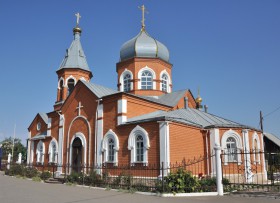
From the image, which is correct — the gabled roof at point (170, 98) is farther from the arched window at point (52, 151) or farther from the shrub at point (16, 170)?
the shrub at point (16, 170)

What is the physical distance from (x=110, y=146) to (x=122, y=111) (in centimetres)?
218

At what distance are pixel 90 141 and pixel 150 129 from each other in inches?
189

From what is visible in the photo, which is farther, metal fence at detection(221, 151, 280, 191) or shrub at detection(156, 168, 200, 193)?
metal fence at detection(221, 151, 280, 191)

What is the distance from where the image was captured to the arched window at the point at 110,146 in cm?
1500

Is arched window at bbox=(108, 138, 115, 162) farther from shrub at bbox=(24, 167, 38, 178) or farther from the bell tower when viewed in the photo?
the bell tower

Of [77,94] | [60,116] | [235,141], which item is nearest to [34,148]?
[60,116]

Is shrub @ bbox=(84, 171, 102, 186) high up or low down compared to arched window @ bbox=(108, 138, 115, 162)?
down

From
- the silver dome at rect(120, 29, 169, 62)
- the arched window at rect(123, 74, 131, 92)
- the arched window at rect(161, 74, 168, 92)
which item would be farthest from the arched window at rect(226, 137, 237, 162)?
the silver dome at rect(120, 29, 169, 62)

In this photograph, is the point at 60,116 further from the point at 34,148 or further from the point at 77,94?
the point at 34,148

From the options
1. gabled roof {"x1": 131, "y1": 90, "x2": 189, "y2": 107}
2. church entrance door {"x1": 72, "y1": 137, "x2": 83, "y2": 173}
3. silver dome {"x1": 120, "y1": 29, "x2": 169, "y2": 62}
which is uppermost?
silver dome {"x1": 120, "y1": 29, "x2": 169, "y2": 62}

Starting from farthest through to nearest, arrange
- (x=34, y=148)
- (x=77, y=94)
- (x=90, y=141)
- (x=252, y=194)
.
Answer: (x=34, y=148) < (x=77, y=94) < (x=90, y=141) < (x=252, y=194)

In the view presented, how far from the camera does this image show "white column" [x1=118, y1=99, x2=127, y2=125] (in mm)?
→ 14979

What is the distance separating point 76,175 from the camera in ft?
44.3

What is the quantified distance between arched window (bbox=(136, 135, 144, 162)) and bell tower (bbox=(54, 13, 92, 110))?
33.9ft
